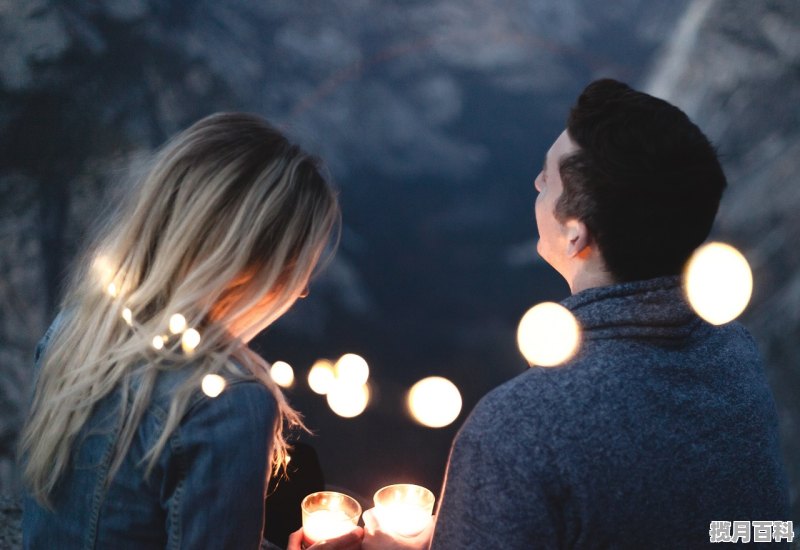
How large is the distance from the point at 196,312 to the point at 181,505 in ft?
0.78

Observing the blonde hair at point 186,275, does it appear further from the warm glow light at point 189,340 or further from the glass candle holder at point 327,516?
the glass candle holder at point 327,516

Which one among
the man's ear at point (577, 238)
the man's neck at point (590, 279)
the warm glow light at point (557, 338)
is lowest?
the warm glow light at point (557, 338)

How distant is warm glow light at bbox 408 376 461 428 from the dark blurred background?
39 mm

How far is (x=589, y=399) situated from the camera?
0.78 meters

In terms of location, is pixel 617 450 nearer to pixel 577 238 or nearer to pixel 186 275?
pixel 577 238

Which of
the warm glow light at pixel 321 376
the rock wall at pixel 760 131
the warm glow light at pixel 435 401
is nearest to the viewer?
the rock wall at pixel 760 131

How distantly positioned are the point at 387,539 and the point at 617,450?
460mm

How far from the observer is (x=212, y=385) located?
0.81 meters

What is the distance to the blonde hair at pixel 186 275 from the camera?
0.84 meters

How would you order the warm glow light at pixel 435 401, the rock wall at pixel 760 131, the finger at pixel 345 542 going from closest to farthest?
1. the finger at pixel 345 542
2. the rock wall at pixel 760 131
3. the warm glow light at pixel 435 401

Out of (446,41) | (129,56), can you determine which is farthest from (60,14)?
(446,41)

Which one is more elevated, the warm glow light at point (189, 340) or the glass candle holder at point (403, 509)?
the warm glow light at point (189, 340)

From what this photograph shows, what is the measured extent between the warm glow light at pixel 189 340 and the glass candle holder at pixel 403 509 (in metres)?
0.42

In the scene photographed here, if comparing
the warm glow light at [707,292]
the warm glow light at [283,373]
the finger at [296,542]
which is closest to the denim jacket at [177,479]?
the finger at [296,542]
